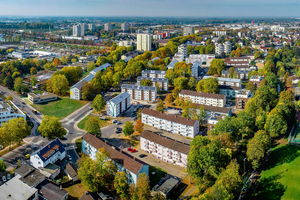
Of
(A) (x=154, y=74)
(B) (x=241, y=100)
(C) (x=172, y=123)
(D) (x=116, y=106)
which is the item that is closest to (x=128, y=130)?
(C) (x=172, y=123)

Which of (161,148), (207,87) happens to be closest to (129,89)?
(207,87)

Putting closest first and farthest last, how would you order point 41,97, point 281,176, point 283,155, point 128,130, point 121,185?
point 121,185 < point 281,176 < point 283,155 < point 128,130 < point 41,97

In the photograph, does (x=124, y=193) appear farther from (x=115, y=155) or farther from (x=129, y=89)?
(x=129, y=89)

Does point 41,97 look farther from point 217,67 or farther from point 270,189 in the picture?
Result: point 217,67

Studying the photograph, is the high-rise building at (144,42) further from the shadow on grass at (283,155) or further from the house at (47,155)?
the shadow on grass at (283,155)

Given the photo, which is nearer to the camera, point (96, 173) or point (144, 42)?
point (96, 173)

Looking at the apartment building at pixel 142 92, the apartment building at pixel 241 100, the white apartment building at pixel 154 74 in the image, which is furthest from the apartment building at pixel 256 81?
the apartment building at pixel 142 92

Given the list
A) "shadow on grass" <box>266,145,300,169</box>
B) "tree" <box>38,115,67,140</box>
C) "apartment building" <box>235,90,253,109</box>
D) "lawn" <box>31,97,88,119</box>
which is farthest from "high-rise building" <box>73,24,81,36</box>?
"shadow on grass" <box>266,145,300,169</box>

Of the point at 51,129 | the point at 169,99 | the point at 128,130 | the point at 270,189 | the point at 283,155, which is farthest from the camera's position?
the point at 169,99
